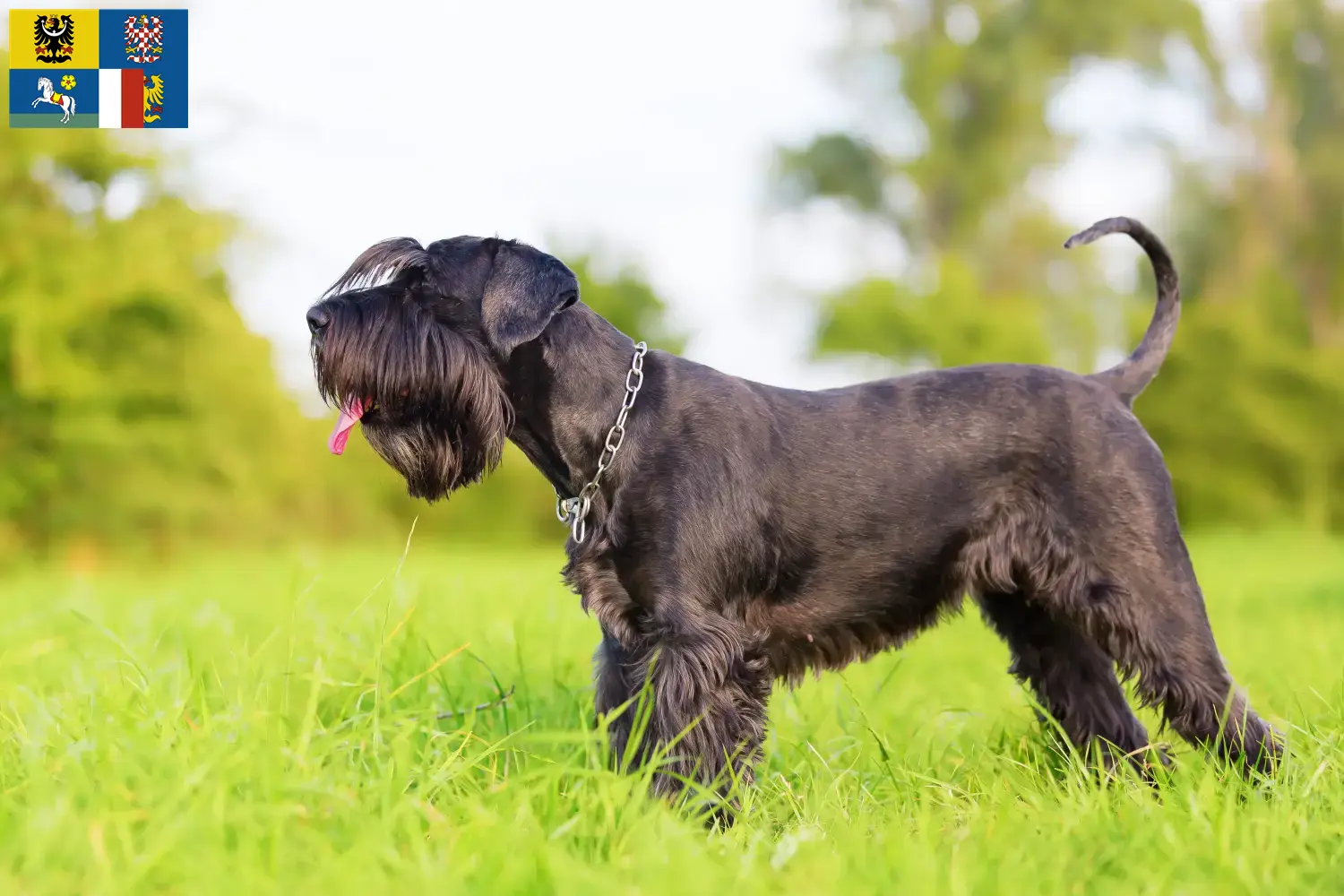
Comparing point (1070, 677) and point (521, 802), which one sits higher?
point (521, 802)

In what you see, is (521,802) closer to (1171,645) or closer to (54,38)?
(1171,645)

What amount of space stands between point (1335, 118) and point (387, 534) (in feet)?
67.5

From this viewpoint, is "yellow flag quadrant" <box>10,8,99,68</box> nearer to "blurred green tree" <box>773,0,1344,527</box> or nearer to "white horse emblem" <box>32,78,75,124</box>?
"white horse emblem" <box>32,78,75,124</box>

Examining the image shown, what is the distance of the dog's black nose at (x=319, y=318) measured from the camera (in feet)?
11.8

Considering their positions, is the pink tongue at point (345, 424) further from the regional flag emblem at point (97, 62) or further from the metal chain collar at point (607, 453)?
the regional flag emblem at point (97, 62)

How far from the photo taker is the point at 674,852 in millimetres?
2672

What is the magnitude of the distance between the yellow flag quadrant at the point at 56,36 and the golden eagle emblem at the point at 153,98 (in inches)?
20.1

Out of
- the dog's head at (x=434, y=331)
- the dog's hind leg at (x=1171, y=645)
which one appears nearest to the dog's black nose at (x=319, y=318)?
the dog's head at (x=434, y=331)

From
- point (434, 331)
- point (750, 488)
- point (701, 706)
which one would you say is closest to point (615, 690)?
point (701, 706)

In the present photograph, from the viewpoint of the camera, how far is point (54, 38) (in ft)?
24.9

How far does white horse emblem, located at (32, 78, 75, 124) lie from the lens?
7.55 metres

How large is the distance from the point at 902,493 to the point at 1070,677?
121 centimetres

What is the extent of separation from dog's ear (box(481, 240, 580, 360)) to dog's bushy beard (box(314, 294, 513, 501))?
0.41 feet

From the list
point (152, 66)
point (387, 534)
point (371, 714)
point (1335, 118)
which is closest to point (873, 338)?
point (387, 534)
